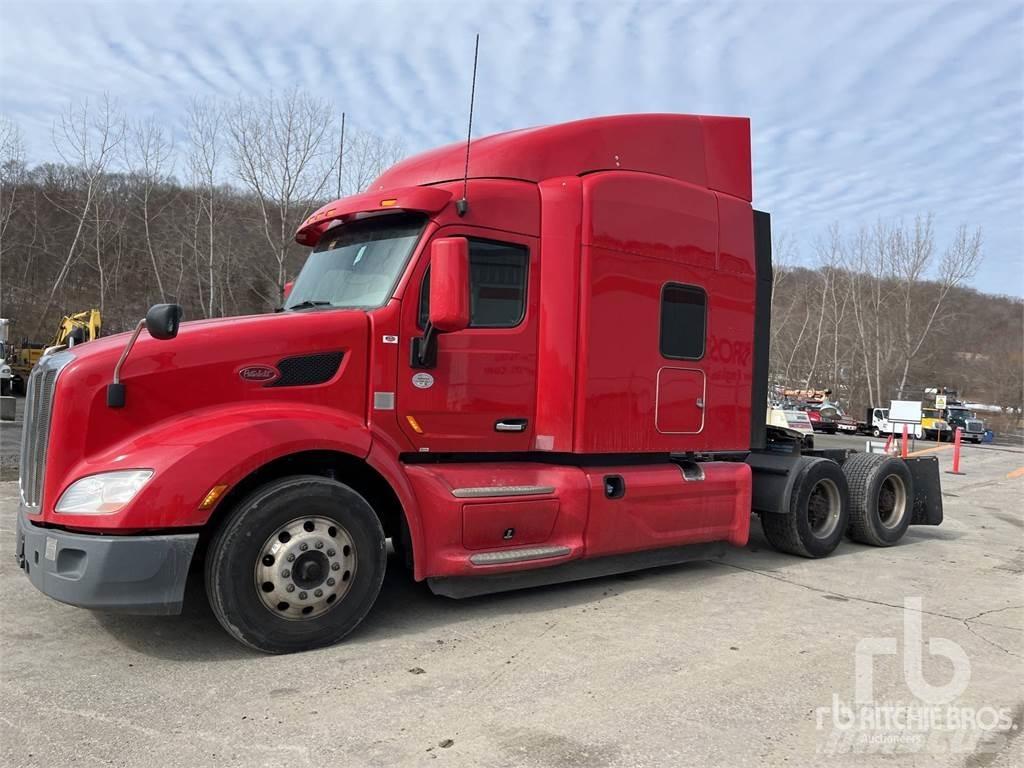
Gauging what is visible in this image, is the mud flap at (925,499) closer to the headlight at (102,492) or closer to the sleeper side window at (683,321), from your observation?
the sleeper side window at (683,321)

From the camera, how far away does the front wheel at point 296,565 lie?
13.6ft

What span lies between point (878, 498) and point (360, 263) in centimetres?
611

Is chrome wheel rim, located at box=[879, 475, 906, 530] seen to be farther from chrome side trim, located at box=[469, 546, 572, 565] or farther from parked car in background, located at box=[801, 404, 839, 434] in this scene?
parked car in background, located at box=[801, 404, 839, 434]

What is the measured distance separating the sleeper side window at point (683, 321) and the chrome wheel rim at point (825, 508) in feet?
8.16

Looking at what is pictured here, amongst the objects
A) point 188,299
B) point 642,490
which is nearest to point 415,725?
point 642,490

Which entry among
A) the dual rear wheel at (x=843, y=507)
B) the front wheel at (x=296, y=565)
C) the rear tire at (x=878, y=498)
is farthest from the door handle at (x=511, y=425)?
the rear tire at (x=878, y=498)

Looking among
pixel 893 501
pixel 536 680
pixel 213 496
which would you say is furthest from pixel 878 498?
pixel 213 496

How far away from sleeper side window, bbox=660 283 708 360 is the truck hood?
2498 mm

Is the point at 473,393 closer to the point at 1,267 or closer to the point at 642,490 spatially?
the point at 642,490

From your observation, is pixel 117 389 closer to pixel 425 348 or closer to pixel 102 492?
pixel 102 492

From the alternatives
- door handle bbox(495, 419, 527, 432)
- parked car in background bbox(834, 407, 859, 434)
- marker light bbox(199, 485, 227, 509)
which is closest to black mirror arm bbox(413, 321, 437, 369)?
door handle bbox(495, 419, 527, 432)

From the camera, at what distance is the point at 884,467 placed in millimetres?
8180

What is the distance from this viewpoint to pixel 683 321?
6191 millimetres

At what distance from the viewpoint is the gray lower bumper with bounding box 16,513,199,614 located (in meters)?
3.88
